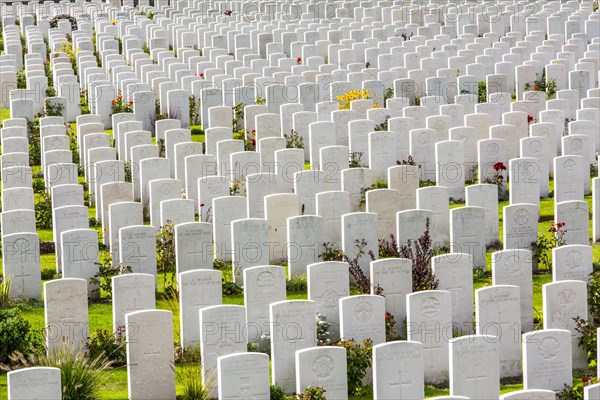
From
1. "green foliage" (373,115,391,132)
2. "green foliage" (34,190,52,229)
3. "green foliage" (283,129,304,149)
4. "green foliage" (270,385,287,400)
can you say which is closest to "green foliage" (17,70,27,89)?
"green foliage" (283,129,304,149)

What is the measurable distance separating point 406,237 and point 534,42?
485 inches

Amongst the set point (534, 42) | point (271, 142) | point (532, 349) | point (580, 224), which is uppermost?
point (534, 42)

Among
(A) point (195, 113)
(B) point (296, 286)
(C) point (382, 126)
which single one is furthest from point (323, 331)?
(A) point (195, 113)

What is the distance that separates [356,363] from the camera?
1337 cm

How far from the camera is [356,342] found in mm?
13828

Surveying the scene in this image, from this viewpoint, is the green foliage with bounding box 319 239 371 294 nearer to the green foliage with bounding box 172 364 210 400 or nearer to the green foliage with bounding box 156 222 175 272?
the green foliage with bounding box 156 222 175 272

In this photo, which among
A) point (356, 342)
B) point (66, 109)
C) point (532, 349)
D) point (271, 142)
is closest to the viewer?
point (532, 349)

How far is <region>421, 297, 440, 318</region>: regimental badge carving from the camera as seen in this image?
13688 millimetres

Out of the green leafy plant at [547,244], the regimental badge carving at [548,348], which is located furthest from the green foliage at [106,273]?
the regimental badge carving at [548,348]

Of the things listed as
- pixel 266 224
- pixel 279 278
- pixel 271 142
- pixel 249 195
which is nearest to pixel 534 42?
pixel 271 142

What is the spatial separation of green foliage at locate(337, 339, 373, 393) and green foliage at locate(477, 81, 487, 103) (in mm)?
11259

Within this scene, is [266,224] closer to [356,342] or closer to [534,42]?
[356,342]

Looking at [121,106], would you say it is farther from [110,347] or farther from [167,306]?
[110,347]

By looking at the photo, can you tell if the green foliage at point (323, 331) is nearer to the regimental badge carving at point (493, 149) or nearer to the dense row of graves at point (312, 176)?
the dense row of graves at point (312, 176)
